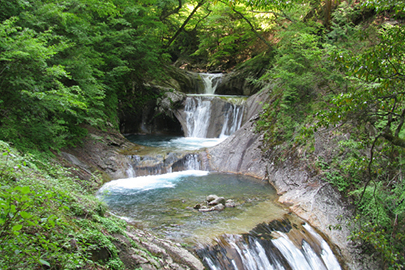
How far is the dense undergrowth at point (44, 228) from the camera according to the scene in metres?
2.08

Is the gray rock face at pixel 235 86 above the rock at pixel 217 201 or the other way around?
above

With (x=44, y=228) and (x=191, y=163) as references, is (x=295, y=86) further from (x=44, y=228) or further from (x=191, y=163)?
(x=44, y=228)

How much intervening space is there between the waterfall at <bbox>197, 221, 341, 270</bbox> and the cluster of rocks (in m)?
1.33

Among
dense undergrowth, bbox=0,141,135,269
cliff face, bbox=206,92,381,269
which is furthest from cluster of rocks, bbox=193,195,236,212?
dense undergrowth, bbox=0,141,135,269

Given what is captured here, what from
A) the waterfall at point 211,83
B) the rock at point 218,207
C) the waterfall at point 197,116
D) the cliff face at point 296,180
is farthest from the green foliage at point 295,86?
the waterfall at point 211,83

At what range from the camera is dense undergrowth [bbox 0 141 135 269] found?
6.82 ft

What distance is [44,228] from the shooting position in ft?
8.96

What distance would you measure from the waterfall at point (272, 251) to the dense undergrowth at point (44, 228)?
2185 mm

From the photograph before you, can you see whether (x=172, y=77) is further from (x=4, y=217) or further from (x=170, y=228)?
(x=4, y=217)

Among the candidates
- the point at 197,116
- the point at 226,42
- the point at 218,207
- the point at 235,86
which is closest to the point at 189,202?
the point at 218,207

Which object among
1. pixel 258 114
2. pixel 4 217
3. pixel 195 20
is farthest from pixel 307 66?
pixel 195 20

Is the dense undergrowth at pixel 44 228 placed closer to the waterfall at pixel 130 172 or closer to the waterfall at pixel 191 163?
the waterfall at pixel 130 172

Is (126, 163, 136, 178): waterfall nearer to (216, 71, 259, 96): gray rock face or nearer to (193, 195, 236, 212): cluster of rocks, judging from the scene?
(193, 195, 236, 212): cluster of rocks

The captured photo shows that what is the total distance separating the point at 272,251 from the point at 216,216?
5.47 feet
